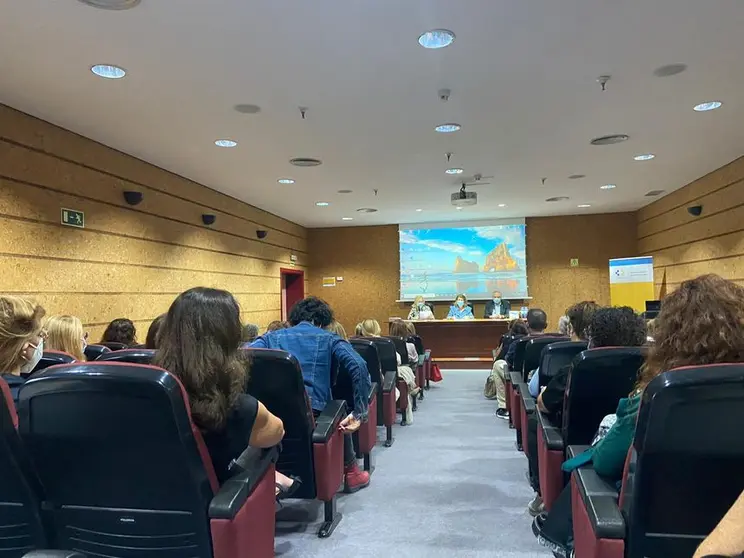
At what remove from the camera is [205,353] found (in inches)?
65.5

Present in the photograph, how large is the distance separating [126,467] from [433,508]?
2229 millimetres

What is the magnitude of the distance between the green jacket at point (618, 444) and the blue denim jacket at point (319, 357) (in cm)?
148

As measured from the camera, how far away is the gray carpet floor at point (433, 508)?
8.95ft

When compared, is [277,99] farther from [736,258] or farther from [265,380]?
[736,258]

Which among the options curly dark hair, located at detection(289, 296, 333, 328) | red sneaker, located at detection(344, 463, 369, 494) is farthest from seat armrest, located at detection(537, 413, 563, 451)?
red sneaker, located at detection(344, 463, 369, 494)

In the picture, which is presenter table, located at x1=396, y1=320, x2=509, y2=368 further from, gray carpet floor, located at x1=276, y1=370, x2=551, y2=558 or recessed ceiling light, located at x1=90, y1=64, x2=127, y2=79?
recessed ceiling light, located at x1=90, y1=64, x2=127, y2=79

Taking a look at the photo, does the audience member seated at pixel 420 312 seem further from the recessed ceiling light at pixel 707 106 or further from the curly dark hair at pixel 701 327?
the curly dark hair at pixel 701 327

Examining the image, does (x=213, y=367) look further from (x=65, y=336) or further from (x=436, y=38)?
(x=436, y=38)

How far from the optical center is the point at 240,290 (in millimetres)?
8531

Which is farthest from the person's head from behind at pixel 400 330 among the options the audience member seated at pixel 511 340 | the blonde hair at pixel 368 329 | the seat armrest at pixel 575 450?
the seat armrest at pixel 575 450

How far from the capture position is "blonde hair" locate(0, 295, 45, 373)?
1869 millimetres

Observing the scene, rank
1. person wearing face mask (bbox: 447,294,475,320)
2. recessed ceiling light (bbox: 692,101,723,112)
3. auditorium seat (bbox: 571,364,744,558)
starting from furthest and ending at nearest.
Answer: person wearing face mask (bbox: 447,294,475,320)
recessed ceiling light (bbox: 692,101,723,112)
auditorium seat (bbox: 571,364,744,558)

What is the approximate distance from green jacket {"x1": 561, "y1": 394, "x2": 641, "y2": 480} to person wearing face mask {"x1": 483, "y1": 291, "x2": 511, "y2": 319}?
865cm

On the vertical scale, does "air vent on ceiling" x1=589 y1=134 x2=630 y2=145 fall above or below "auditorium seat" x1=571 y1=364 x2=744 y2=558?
above
